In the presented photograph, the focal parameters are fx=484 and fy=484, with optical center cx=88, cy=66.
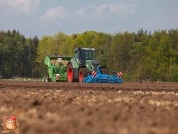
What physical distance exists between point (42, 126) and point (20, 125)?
0.74 meters

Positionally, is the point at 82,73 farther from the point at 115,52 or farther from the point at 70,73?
the point at 115,52

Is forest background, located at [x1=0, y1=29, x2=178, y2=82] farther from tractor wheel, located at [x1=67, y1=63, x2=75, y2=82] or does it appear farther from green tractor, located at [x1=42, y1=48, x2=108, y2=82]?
tractor wheel, located at [x1=67, y1=63, x2=75, y2=82]

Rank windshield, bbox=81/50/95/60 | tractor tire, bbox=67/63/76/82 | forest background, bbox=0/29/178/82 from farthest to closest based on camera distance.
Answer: forest background, bbox=0/29/178/82
tractor tire, bbox=67/63/76/82
windshield, bbox=81/50/95/60

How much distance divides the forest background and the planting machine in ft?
Answer: 85.9

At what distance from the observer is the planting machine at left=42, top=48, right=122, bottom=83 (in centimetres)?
3391

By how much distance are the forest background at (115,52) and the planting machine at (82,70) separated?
26175 mm

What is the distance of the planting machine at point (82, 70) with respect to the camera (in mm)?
33906

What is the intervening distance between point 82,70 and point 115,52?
4972 cm

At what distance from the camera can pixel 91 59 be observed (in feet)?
123

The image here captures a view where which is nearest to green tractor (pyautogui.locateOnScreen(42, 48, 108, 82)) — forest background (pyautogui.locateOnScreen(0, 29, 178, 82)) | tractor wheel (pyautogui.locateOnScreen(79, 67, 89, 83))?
tractor wheel (pyautogui.locateOnScreen(79, 67, 89, 83))

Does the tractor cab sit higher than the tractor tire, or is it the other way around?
the tractor cab

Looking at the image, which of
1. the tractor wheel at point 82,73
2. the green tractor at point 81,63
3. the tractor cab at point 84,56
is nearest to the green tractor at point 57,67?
the green tractor at point 81,63

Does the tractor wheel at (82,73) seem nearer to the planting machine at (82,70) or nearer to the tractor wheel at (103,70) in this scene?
the planting machine at (82,70)

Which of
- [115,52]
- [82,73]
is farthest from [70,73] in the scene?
[115,52]
